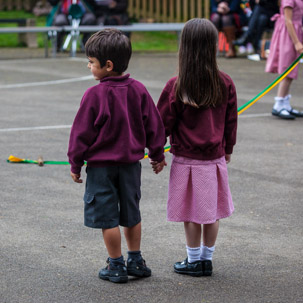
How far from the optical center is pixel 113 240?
4.26 meters

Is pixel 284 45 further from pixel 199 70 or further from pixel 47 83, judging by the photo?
pixel 199 70

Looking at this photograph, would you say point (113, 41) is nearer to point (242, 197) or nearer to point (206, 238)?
point (206, 238)

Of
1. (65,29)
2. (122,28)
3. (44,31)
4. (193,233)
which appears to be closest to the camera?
(193,233)

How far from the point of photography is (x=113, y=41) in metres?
4.08

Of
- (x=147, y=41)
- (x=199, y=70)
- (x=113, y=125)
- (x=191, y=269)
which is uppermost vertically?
(x=199, y=70)

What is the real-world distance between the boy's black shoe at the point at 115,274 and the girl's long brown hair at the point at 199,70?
97cm

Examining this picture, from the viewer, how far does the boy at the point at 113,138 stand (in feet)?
13.4

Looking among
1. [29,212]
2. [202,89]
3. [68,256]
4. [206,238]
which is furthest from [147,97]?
[29,212]

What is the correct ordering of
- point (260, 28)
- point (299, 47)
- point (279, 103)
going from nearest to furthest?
point (299, 47)
point (279, 103)
point (260, 28)

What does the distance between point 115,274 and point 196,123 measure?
92 centimetres

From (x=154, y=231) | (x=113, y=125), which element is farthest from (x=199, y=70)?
(x=154, y=231)

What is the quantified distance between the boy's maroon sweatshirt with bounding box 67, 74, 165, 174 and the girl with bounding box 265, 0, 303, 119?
5.26m

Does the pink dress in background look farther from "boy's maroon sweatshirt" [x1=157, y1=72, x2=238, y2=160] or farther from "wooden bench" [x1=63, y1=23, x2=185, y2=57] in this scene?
"wooden bench" [x1=63, y1=23, x2=185, y2=57]

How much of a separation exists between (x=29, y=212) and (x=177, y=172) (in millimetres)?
1734
